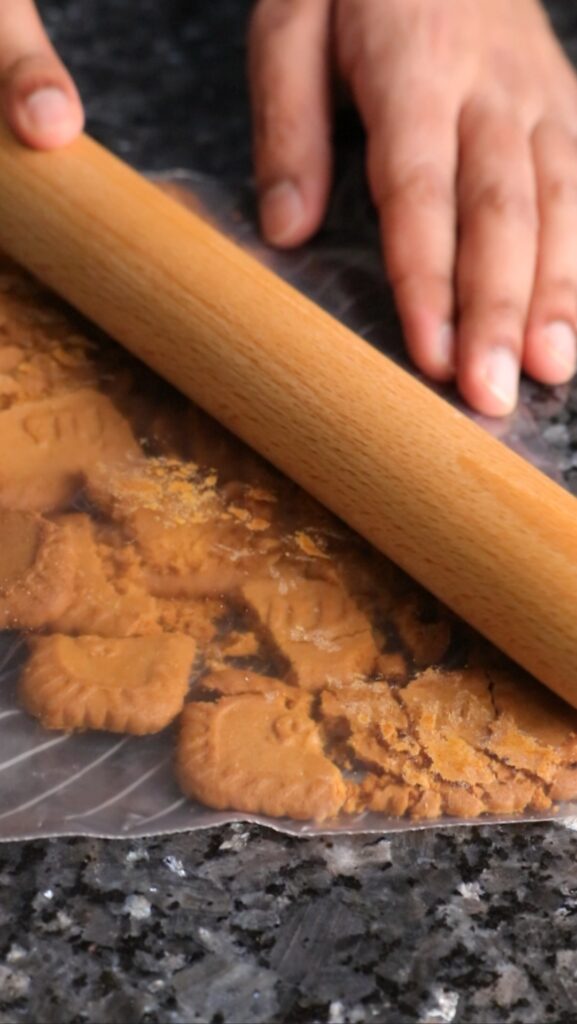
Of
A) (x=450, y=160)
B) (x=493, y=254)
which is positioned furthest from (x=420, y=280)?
(x=450, y=160)

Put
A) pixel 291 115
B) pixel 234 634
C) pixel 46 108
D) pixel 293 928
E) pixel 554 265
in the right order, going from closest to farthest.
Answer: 1. pixel 293 928
2. pixel 234 634
3. pixel 46 108
4. pixel 554 265
5. pixel 291 115

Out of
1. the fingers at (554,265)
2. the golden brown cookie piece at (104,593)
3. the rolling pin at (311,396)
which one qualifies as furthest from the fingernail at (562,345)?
the golden brown cookie piece at (104,593)

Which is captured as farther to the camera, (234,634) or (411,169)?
(411,169)

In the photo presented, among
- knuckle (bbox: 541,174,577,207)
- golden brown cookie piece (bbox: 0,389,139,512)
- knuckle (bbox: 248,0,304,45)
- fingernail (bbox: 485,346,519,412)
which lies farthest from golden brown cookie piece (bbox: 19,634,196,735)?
knuckle (bbox: 248,0,304,45)

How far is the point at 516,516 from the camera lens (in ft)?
2.67

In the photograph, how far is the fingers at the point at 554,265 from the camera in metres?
1.10

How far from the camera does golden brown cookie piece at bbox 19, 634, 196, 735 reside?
31.1 inches

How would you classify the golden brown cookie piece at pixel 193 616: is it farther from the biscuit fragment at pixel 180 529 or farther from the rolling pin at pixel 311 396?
the rolling pin at pixel 311 396

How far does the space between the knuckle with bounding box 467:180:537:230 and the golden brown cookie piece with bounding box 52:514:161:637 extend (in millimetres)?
522

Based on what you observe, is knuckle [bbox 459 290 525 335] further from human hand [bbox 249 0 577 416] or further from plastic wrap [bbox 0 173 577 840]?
plastic wrap [bbox 0 173 577 840]

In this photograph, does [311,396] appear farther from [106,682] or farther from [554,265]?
[554,265]

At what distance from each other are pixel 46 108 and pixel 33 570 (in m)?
0.43

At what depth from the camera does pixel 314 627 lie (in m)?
0.86

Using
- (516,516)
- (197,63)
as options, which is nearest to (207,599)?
(516,516)
